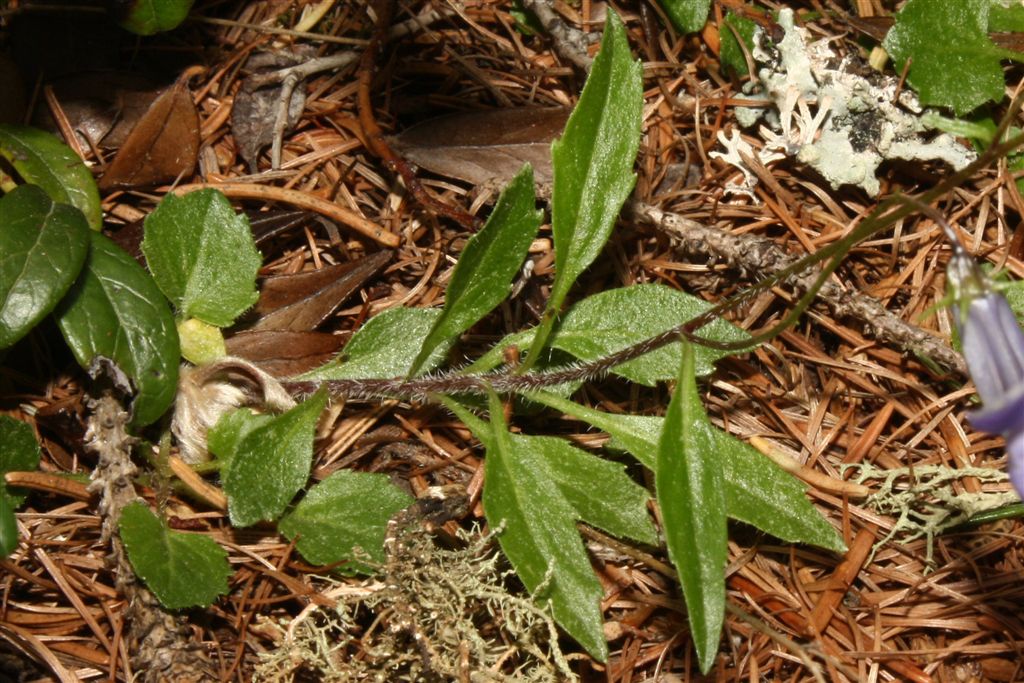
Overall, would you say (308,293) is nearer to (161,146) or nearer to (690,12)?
(161,146)

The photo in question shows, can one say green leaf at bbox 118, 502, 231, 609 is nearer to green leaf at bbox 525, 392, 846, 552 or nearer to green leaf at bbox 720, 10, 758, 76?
green leaf at bbox 525, 392, 846, 552

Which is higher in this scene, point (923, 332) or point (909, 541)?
point (923, 332)

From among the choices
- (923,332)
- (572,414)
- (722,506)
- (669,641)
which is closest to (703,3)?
(923,332)

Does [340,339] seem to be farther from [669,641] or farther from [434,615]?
[669,641]

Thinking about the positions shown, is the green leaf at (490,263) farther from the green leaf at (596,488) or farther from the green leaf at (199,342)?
the green leaf at (199,342)

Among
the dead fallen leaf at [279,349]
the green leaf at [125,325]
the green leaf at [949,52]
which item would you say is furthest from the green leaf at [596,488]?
the green leaf at [949,52]

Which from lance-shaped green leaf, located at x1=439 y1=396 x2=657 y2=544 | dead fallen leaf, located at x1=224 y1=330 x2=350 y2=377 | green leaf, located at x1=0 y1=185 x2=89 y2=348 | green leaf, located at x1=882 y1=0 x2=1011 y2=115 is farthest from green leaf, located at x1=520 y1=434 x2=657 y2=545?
green leaf, located at x1=882 y1=0 x2=1011 y2=115

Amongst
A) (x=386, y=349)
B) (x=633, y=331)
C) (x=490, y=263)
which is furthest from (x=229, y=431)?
(x=633, y=331)
